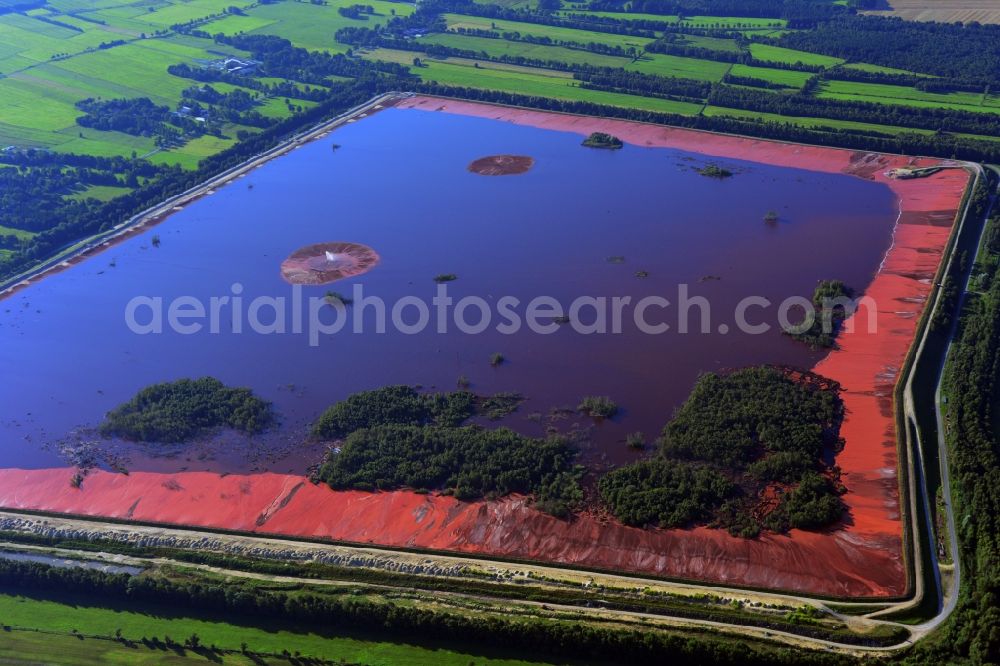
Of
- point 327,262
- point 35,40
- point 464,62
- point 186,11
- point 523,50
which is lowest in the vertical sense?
point 327,262

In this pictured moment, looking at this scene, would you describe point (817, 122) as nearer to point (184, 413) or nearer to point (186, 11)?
point (184, 413)

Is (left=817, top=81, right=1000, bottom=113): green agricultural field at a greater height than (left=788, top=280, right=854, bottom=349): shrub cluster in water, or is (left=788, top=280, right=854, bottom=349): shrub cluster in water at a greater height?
(left=817, top=81, right=1000, bottom=113): green agricultural field

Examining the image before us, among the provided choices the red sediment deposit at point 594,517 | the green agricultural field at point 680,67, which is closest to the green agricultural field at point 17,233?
the red sediment deposit at point 594,517

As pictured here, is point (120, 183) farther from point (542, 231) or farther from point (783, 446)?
point (783, 446)

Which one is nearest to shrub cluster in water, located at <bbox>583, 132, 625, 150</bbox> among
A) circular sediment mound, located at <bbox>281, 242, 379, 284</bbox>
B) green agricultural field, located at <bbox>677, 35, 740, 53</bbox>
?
circular sediment mound, located at <bbox>281, 242, 379, 284</bbox>

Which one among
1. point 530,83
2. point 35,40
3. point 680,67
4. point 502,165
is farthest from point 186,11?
point 680,67

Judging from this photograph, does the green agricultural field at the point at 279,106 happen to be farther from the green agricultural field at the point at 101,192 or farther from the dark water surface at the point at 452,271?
the green agricultural field at the point at 101,192

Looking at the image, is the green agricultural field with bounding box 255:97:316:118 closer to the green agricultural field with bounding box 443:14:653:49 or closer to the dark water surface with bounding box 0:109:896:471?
the dark water surface with bounding box 0:109:896:471
